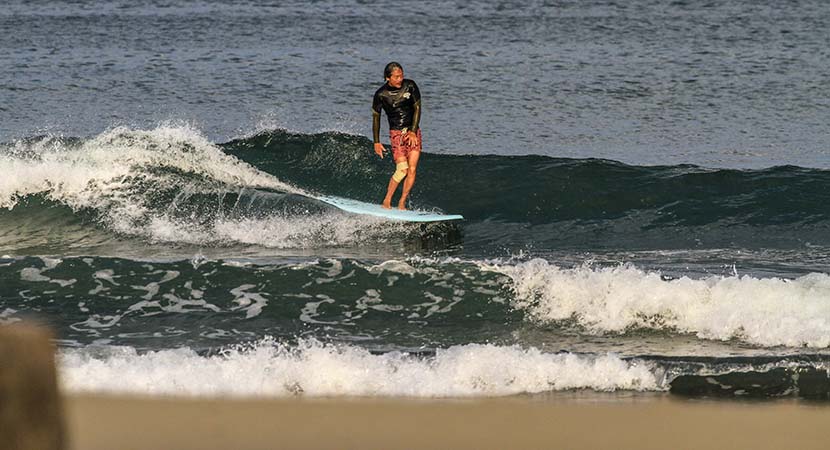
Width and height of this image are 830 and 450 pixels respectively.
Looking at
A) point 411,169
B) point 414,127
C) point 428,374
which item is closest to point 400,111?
point 414,127

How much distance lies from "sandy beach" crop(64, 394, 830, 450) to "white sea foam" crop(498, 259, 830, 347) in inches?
65.1

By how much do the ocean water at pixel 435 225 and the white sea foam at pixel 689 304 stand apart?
25 mm

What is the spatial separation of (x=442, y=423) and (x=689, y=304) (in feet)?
11.5

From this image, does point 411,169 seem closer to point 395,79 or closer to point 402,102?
point 402,102

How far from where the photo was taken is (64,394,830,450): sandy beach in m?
6.14

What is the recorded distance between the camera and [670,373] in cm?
798

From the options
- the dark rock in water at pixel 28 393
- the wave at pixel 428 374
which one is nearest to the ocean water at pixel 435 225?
the wave at pixel 428 374

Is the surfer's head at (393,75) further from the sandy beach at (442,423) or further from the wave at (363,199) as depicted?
the sandy beach at (442,423)

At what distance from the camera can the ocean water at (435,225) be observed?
323 inches

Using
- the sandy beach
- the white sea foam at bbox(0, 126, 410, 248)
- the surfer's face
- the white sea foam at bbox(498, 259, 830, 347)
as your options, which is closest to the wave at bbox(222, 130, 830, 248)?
the white sea foam at bbox(0, 126, 410, 248)

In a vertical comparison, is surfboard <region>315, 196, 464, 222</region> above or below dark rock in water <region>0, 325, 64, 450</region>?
below

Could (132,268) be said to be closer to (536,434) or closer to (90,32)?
(536,434)

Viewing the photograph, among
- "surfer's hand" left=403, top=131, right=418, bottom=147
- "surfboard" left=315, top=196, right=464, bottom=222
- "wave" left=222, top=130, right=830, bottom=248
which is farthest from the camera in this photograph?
"wave" left=222, top=130, right=830, bottom=248

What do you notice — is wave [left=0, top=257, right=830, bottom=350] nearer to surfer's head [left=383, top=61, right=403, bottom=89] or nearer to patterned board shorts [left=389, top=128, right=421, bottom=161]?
patterned board shorts [left=389, top=128, right=421, bottom=161]
